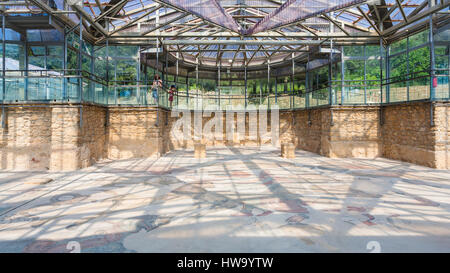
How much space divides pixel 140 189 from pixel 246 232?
4228mm

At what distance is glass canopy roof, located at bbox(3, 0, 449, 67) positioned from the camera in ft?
35.1

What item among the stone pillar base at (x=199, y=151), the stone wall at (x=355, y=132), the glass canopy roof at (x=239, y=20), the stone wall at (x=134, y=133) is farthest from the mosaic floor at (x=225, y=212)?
the glass canopy roof at (x=239, y=20)

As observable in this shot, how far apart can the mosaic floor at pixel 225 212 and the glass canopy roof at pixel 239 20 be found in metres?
6.79

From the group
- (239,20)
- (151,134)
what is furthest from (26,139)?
(239,20)

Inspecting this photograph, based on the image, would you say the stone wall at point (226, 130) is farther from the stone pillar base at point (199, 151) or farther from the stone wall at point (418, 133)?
the stone wall at point (418, 133)

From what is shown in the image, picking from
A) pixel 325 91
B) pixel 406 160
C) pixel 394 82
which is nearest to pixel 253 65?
pixel 325 91

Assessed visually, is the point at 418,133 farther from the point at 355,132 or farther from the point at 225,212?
the point at 225,212

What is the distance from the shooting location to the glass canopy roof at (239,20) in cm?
1070

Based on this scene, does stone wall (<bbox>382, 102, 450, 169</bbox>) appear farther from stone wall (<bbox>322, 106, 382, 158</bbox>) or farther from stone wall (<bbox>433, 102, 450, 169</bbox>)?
stone wall (<bbox>322, 106, 382, 158</bbox>)

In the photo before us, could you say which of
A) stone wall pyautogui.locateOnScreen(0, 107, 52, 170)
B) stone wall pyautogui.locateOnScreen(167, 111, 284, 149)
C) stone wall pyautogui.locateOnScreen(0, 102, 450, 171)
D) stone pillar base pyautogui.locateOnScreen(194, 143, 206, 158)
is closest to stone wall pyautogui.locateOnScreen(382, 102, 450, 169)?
stone wall pyautogui.locateOnScreen(0, 102, 450, 171)

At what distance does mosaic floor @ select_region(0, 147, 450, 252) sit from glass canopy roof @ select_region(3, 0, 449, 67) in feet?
22.3

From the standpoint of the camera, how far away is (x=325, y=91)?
15.2 meters

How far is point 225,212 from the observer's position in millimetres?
5508

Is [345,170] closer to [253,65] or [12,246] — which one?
[12,246]
